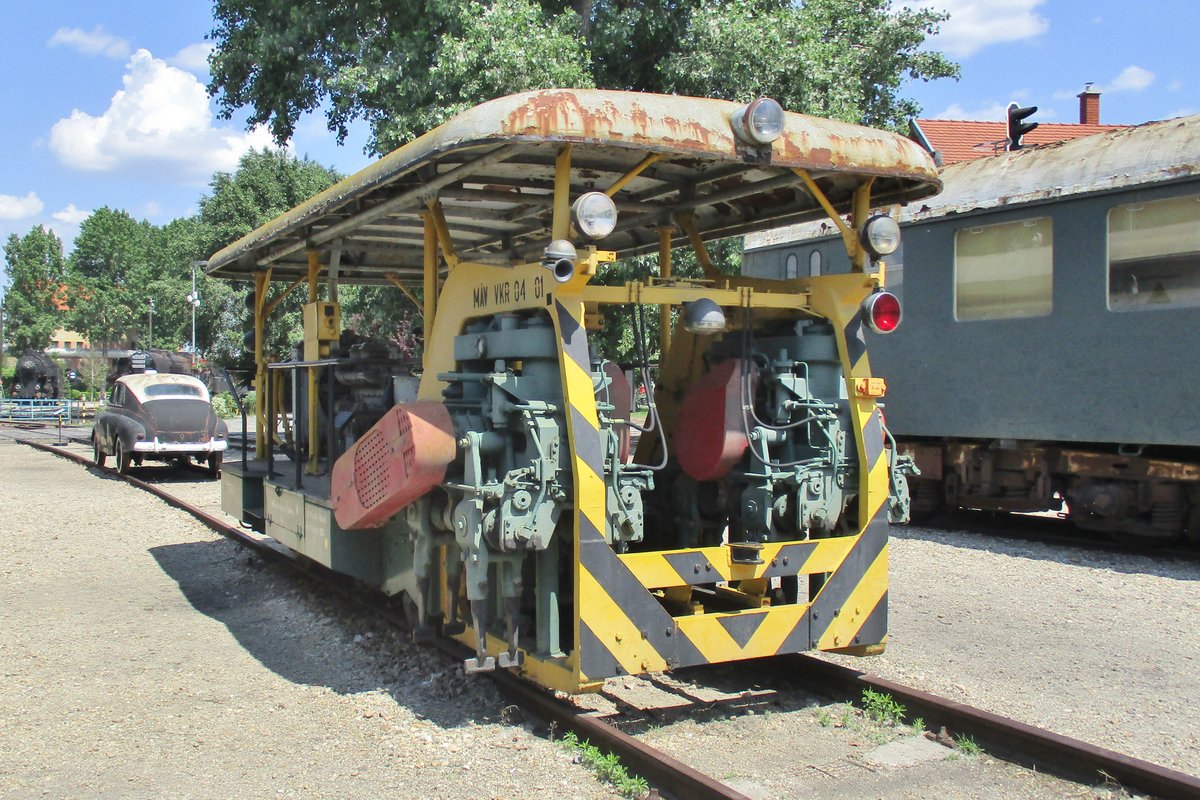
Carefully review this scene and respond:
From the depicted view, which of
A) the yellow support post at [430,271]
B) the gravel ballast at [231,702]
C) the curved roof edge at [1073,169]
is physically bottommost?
the gravel ballast at [231,702]

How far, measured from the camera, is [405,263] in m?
9.41

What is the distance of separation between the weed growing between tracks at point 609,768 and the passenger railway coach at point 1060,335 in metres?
6.92

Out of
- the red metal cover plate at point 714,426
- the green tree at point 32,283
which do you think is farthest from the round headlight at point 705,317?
the green tree at point 32,283

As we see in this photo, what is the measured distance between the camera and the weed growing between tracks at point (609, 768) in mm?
4262

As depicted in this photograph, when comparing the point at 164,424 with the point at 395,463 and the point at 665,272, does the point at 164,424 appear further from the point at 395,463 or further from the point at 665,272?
the point at 395,463

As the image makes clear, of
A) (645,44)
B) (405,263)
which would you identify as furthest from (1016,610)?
(645,44)

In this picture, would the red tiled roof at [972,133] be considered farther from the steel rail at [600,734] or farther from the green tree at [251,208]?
the steel rail at [600,734]

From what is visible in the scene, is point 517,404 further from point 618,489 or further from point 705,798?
point 705,798

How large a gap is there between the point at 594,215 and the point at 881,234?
1.60m

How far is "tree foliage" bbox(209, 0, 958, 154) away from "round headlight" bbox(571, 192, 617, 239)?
10.4 metres

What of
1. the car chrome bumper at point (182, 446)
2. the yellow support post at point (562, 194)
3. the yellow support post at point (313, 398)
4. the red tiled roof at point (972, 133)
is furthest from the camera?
the red tiled roof at point (972, 133)

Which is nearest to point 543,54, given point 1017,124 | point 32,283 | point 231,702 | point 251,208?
point 1017,124

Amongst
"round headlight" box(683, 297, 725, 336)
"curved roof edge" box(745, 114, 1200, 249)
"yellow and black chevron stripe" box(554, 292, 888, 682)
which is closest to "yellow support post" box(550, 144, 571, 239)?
"yellow and black chevron stripe" box(554, 292, 888, 682)

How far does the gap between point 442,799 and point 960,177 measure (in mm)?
9497
